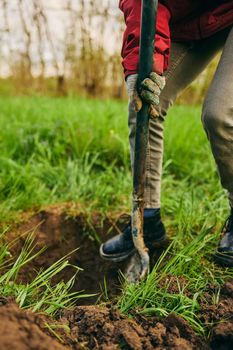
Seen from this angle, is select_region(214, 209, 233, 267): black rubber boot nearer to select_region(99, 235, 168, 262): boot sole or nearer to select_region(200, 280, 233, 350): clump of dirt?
select_region(200, 280, 233, 350): clump of dirt

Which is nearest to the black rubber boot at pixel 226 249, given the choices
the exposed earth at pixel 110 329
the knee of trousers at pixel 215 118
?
the exposed earth at pixel 110 329

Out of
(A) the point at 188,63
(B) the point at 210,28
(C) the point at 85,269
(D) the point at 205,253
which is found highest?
(B) the point at 210,28

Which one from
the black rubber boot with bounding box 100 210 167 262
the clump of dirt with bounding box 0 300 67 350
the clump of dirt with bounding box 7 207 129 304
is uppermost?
the clump of dirt with bounding box 0 300 67 350

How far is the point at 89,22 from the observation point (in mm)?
5895

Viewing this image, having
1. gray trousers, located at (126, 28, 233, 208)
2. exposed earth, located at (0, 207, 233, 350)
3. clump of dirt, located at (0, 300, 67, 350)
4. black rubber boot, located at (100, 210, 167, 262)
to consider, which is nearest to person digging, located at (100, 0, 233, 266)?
gray trousers, located at (126, 28, 233, 208)

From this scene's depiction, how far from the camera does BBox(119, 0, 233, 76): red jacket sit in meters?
1.70

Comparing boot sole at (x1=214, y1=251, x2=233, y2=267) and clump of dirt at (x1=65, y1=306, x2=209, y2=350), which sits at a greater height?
clump of dirt at (x1=65, y1=306, x2=209, y2=350)

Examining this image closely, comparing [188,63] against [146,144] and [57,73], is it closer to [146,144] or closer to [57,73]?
[146,144]

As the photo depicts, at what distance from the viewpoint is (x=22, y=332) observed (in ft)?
4.00

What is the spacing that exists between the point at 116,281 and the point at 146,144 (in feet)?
2.70

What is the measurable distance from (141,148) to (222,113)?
36 cm

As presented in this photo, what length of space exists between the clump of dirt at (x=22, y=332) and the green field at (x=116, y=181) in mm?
427

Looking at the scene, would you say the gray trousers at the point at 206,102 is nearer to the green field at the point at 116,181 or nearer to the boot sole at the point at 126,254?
the boot sole at the point at 126,254

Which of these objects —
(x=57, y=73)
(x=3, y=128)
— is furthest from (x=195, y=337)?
(x=57, y=73)
